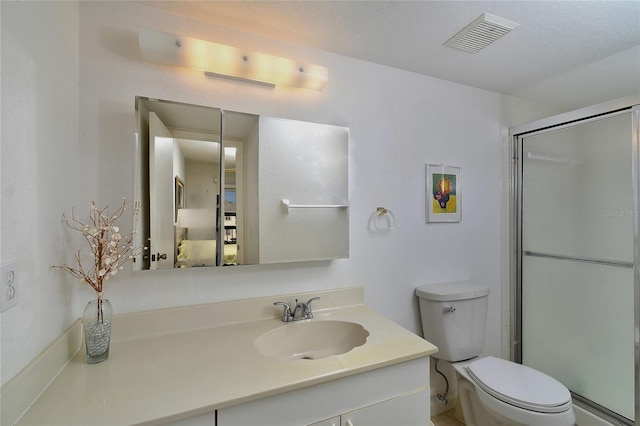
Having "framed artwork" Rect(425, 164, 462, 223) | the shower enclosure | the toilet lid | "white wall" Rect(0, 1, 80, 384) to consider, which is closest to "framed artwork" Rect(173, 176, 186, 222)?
"white wall" Rect(0, 1, 80, 384)

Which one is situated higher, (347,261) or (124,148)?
(124,148)

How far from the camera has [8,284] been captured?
71 centimetres

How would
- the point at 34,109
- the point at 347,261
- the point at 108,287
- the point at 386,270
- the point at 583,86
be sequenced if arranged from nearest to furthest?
the point at 34,109 < the point at 108,287 < the point at 347,261 < the point at 386,270 < the point at 583,86

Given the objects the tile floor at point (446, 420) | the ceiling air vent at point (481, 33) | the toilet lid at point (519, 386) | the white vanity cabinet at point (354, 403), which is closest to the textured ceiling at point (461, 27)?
the ceiling air vent at point (481, 33)

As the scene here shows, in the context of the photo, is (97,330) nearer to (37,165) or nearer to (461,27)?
(37,165)

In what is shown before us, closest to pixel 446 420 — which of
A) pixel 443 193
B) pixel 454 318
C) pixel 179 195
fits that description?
pixel 454 318

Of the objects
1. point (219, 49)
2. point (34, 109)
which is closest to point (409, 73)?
point (219, 49)

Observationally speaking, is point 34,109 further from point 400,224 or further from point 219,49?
point 400,224

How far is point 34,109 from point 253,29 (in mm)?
937

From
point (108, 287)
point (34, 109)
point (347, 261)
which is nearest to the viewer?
point (34, 109)

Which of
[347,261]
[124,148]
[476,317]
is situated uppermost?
[124,148]

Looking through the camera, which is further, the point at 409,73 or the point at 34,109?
the point at 409,73

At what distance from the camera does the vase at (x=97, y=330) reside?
100cm

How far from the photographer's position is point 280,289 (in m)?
1.46
